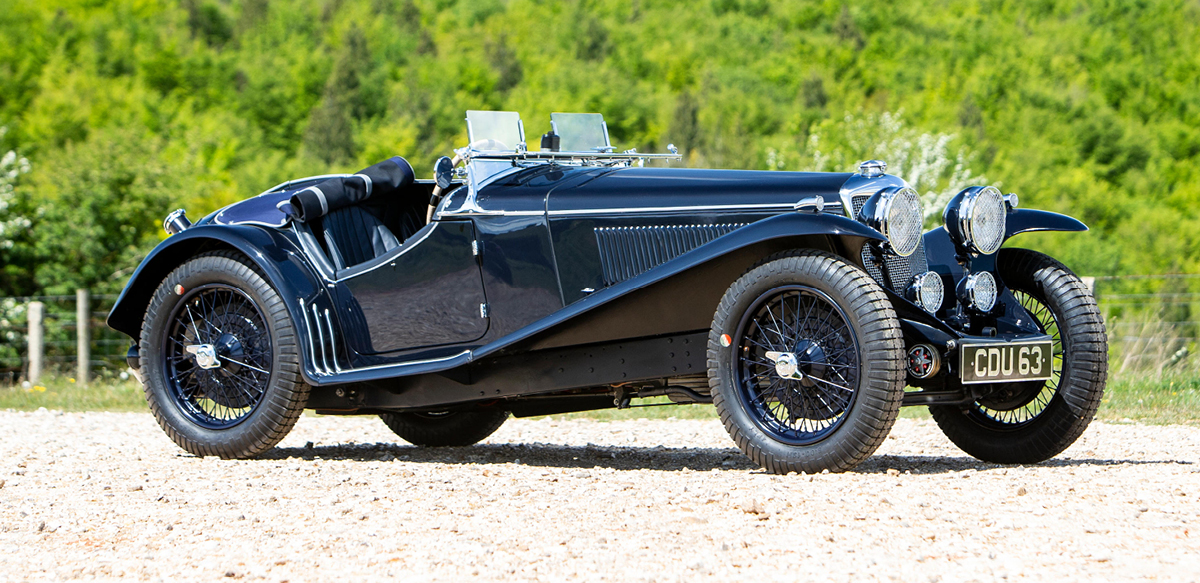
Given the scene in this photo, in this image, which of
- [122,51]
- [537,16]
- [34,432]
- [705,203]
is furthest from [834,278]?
[537,16]

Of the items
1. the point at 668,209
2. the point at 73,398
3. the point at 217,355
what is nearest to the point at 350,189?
the point at 217,355

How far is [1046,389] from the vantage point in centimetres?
507

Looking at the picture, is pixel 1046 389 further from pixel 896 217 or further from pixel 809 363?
pixel 809 363

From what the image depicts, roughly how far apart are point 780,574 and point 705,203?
2.46 metres

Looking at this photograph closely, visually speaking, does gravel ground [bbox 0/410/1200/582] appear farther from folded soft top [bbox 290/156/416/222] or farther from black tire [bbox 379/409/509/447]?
folded soft top [bbox 290/156/416/222]

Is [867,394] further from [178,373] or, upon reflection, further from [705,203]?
[178,373]

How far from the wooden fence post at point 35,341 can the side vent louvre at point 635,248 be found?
1090 centimetres

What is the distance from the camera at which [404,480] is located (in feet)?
15.2

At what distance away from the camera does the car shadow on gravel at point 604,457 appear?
5.05 m

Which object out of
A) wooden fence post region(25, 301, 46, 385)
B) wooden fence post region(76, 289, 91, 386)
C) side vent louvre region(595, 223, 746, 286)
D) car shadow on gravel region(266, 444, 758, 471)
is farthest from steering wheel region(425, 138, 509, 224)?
wooden fence post region(25, 301, 46, 385)

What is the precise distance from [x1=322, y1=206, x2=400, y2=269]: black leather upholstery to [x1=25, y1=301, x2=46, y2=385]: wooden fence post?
928 centimetres

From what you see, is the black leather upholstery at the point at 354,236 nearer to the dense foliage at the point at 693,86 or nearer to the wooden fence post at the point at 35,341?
the wooden fence post at the point at 35,341

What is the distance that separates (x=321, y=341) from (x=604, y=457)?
1.57m

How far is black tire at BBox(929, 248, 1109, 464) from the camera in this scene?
15.8 feet
